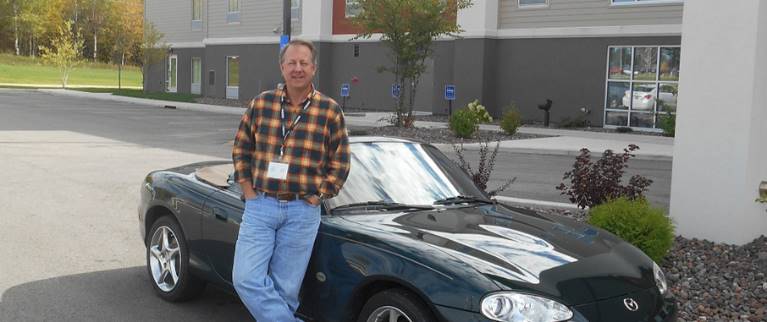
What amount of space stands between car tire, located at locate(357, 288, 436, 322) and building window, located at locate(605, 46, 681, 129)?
20257mm

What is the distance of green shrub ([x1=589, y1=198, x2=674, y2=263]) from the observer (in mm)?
6543

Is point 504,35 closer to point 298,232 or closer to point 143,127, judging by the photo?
point 143,127

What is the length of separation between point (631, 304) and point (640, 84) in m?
21.3

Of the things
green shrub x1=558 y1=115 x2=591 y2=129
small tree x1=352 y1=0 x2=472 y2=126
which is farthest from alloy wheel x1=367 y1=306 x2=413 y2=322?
green shrub x1=558 y1=115 x2=591 y2=129

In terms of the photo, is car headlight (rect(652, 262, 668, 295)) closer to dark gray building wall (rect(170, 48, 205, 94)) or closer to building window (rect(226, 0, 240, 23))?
building window (rect(226, 0, 240, 23))

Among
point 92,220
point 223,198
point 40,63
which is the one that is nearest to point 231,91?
point 92,220

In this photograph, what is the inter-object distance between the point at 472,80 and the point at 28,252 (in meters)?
21.6

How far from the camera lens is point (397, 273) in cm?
402

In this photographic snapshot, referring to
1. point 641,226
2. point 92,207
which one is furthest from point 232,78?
point 641,226

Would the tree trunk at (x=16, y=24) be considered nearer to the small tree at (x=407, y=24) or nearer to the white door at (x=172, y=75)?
the white door at (x=172, y=75)

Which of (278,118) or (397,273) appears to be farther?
(278,118)

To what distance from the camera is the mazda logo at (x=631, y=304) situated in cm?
405

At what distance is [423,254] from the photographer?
4.04 m

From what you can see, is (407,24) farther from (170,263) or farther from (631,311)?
(631,311)
